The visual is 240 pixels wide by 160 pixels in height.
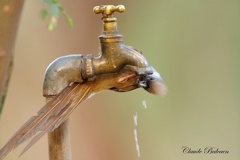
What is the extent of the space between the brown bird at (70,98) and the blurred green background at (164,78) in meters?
0.79

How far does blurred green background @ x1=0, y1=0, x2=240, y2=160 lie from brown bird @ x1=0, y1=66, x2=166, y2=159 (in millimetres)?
795

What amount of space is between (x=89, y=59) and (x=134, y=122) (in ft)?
2.86

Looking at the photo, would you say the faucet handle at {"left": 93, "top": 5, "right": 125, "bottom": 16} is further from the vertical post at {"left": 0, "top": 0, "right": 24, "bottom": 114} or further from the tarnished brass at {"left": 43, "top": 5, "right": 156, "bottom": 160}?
the vertical post at {"left": 0, "top": 0, "right": 24, "bottom": 114}

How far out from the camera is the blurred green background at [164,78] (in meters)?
1.53

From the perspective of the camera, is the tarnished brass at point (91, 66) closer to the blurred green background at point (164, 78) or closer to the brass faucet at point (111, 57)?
the brass faucet at point (111, 57)

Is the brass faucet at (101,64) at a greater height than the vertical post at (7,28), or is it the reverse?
the vertical post at (7,28)

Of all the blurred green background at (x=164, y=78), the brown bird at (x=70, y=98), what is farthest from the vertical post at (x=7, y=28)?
the blurred green background at (x=164, y=78)

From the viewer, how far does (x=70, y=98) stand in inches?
28.8

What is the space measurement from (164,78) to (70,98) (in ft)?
2.89

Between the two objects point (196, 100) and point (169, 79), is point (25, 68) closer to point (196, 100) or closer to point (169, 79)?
point (169, 79)

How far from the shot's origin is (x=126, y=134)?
158 centimetres

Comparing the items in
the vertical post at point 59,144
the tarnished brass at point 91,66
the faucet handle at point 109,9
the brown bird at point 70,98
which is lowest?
the vertical post at point 59,144

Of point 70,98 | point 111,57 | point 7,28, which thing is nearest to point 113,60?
point 111,57

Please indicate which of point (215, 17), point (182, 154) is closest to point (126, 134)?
point (182, 154)
